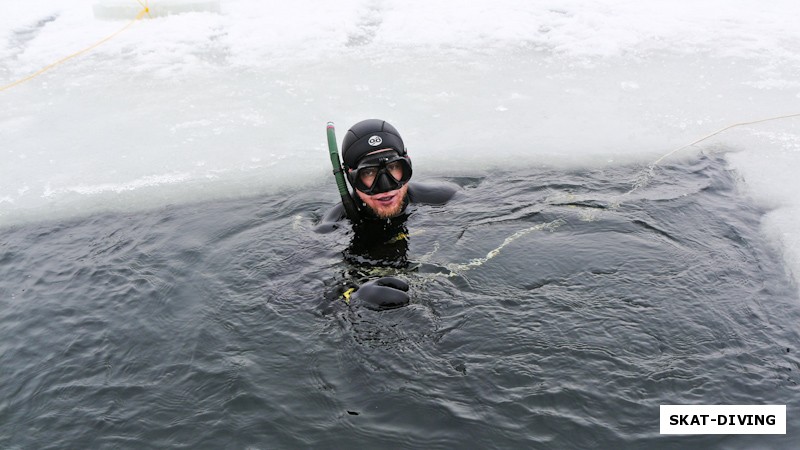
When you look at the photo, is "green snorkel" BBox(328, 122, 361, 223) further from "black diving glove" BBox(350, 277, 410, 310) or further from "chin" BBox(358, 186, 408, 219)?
"black diving glove" BBox(350, 277, 410, 310)

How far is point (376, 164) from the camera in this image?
4.34m

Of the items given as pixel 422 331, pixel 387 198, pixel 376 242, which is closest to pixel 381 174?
pixel 387 198

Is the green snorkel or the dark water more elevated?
the green snorkel

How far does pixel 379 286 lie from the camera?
143 inches

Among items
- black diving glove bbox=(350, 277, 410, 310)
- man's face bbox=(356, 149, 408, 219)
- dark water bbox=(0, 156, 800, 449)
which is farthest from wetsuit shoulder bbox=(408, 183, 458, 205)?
black diving glove bbox=(350, 277, 410, 310)

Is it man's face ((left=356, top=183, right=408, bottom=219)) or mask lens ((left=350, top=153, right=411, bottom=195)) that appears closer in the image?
mask lens ((left=350, top=153, right=411, bottom=195))

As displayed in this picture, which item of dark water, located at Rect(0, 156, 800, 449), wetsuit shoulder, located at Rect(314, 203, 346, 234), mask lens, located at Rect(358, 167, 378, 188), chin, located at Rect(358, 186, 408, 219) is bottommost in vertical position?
dark water, located at Rect(0, 156, 800, 449)

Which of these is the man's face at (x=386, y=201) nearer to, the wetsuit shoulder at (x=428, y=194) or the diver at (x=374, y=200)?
the diver at (x=374, y=200)

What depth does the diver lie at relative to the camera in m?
4.36

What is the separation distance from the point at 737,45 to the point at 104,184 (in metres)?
7.40

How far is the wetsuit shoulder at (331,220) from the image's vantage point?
15.9ft

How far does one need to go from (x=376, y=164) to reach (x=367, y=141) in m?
0.22

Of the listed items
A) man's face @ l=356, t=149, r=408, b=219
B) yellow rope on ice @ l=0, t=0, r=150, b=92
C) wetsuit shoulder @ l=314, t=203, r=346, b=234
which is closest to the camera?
man's face @ l=356, t=149, r=408, b=219

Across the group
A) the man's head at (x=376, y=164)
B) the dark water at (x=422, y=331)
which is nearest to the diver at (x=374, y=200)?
the man's head at (x=376, y=164)
